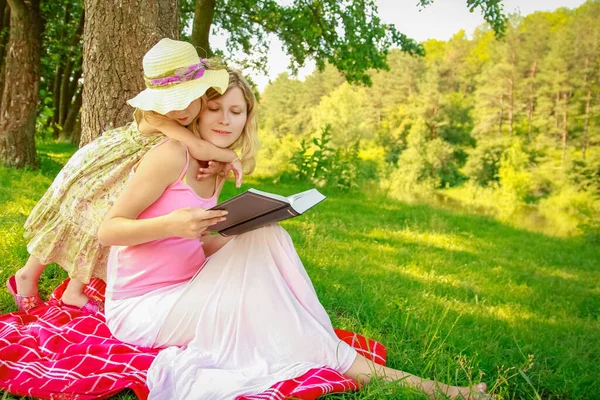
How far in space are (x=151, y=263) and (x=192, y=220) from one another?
1.56 feet

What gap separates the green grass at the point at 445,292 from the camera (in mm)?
2906

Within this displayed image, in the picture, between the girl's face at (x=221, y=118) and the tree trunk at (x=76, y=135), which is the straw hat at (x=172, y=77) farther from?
the tree trunk at (x=76, y=135)

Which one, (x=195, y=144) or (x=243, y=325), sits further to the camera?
(x=195, y=144)

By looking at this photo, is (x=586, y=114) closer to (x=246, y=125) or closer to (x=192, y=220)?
(x=246, y=125)

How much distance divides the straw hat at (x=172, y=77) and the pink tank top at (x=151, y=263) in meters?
0.39

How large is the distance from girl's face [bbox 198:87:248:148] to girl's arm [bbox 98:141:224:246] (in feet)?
0.68

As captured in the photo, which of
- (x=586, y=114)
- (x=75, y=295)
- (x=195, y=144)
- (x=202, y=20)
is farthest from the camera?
(x=586, y=114)

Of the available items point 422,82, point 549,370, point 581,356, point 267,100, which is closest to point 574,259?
point 581,356

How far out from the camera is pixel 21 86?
25.1 ft

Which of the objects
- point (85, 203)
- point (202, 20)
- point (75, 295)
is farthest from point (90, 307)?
point (202, 20)

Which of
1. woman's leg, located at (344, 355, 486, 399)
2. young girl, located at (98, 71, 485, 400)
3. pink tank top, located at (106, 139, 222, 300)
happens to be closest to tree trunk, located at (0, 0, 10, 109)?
pink tank top, located at (106, 139, 222, 300)

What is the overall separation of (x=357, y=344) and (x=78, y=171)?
175 centimetres

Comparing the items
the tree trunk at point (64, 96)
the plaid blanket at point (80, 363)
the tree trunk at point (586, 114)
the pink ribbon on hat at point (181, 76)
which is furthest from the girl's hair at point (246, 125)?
the tree trunk at point (586, 114)

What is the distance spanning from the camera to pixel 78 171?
2861 millimetres
